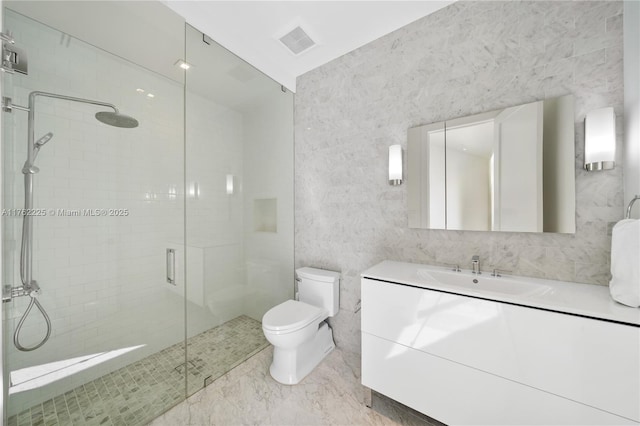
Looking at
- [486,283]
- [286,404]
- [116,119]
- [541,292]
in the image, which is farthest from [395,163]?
[116,119]

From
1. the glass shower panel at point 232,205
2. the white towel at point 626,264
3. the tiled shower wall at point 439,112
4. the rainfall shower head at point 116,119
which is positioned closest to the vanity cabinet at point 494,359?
the white towel at point 626,264

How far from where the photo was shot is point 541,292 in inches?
49.3

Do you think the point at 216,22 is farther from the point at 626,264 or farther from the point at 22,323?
the point at 626,264

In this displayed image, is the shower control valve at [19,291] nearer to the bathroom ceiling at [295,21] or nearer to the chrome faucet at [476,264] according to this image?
Result: the bathroom ceiling at [295,21]

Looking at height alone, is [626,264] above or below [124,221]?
below

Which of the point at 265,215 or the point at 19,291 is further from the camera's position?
the point at 265,215

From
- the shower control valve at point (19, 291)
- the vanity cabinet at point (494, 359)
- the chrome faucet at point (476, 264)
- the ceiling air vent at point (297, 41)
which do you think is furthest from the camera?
the ceiling air vent at point (297, 41)

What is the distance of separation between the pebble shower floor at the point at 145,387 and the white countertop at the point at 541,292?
1335mm

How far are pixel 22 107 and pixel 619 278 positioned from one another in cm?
289

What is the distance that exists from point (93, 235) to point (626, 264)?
2764 mm

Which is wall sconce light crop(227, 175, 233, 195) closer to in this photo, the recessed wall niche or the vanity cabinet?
the recessed wall niche

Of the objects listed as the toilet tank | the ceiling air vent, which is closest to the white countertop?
the toilet tank

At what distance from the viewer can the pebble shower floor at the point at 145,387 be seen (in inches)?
53.7

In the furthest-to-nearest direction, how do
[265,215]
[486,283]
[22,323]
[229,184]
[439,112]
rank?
[265,215] → [229,184] → [439,112] → [486,283] → [22,323]
